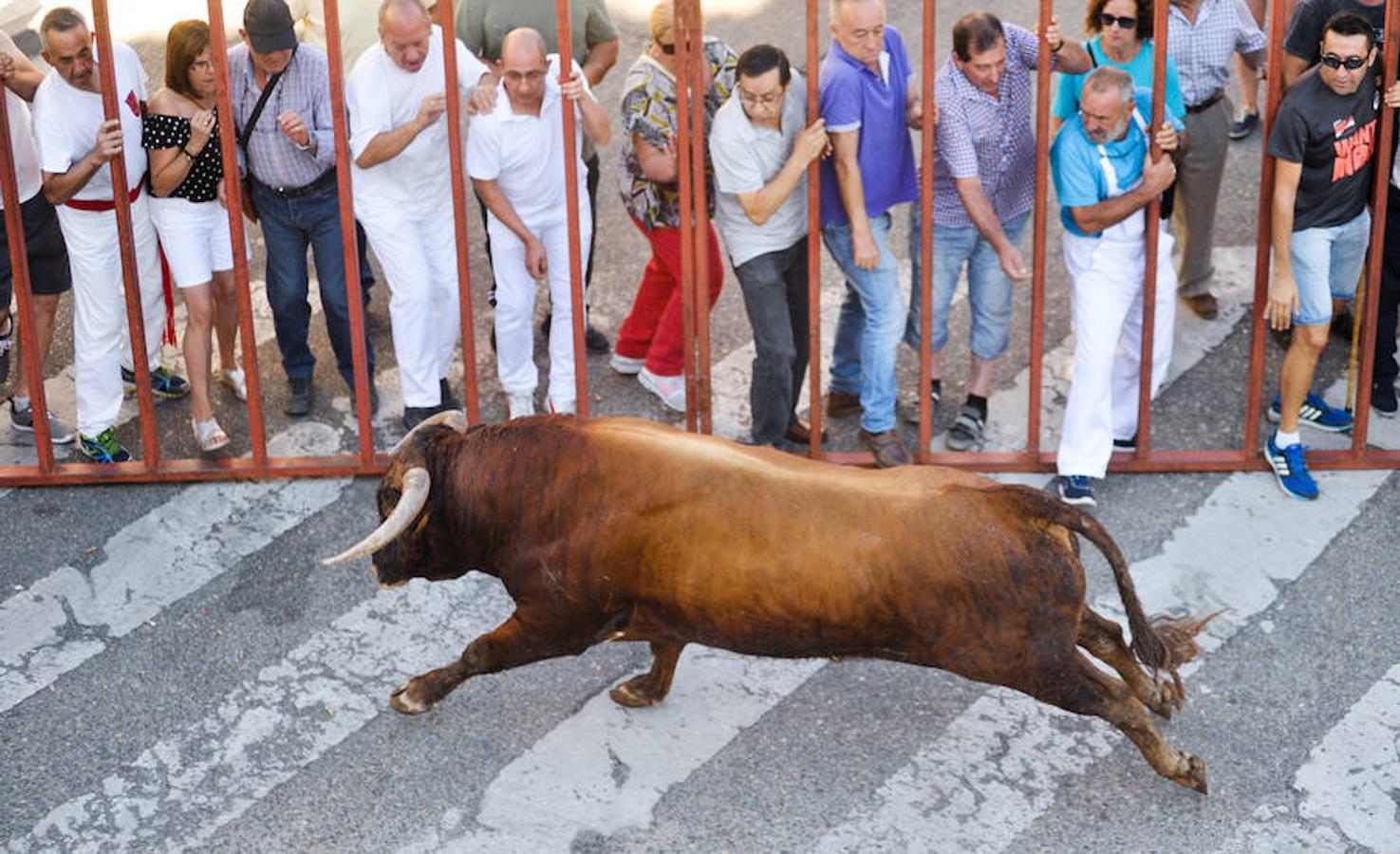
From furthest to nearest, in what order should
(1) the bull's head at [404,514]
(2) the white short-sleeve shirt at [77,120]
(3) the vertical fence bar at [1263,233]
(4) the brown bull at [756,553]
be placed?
(2) the white short-sleeve shirt at [77,120], (3) the vertical fence bar at [1263,233], (1) the bull's head at [404,514], (4) the brown bull at [756,553]

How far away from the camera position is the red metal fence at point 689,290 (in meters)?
8.79

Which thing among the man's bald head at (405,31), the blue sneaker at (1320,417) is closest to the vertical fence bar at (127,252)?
the man's bald head at (405,31)

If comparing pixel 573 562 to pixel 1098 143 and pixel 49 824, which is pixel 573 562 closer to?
pixel 49 824

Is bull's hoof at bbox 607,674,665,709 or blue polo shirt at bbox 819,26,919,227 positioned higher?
blue polo shirt at bbox 819,26,919,227

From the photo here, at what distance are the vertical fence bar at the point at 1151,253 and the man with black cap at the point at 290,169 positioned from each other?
337 centimetres

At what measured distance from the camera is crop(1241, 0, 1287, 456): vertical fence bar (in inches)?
347

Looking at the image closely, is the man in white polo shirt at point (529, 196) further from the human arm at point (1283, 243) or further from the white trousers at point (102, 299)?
the human arm at point (1283, 243)

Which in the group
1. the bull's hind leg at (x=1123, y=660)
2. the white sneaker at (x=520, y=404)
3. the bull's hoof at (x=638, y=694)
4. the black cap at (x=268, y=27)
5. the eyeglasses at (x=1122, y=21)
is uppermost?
the black cap at (x=268, y=27)

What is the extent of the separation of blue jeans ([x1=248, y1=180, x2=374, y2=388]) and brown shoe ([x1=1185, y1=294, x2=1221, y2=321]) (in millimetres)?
3982

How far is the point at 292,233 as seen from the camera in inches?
379

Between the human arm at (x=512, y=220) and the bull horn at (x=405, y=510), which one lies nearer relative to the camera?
the bull horn at (x=405, y=510)

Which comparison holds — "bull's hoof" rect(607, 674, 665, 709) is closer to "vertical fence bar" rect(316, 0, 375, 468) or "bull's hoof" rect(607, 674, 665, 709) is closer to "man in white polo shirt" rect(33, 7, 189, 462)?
"vertical fence bar" rect(316, 0, 375, 468)

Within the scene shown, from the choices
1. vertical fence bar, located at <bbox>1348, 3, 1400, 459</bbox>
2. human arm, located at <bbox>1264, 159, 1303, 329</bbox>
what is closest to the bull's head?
human arm, located at <bbox>1264, 159, 1303, 329</bbox>

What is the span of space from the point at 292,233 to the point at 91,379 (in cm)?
108
